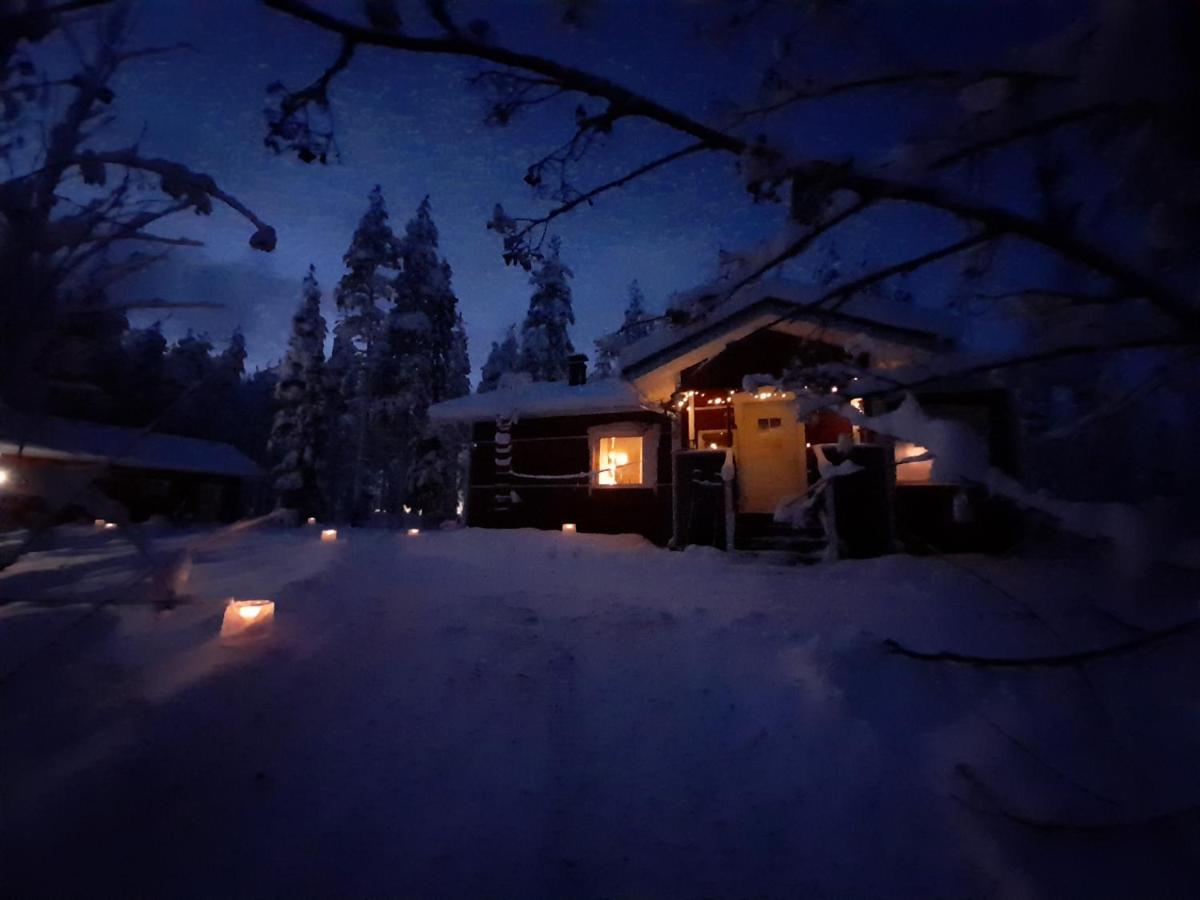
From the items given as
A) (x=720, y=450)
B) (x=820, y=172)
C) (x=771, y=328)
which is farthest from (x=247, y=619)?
(x=720, y=450)

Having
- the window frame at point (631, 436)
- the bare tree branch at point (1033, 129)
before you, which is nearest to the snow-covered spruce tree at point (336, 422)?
the window frame at point (631, 436)

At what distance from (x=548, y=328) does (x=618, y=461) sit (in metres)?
18.6

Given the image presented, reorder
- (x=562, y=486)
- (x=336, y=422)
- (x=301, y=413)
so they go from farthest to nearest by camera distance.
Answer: (x=336, y=422), (x=301, y=413), (x=562, y=486)

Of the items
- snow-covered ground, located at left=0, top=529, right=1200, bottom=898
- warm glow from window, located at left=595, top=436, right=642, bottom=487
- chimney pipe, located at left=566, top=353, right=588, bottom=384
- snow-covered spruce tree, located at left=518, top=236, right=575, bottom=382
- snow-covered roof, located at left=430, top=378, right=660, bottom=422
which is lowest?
snow-covered ground, located at left=0, top=529, right=1200, bottom=898

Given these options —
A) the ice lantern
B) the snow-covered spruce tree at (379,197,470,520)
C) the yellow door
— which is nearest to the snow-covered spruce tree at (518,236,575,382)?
the snow-covered spruce tree at (379,197,470,520)

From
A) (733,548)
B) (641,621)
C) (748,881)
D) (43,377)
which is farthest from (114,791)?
(733,548)

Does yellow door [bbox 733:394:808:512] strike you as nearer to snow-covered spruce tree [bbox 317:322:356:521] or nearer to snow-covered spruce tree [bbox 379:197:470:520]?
snow-covered spruce tree [bbox 379:197:470:520]

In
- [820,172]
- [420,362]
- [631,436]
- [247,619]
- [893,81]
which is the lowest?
[247,619]

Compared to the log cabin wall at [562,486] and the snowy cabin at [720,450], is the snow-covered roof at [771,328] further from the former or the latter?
the log cabin wall at [562,486]

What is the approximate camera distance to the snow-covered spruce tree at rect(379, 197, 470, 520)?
2748cm

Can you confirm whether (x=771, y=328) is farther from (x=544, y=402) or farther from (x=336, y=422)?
(x=336, y=422)

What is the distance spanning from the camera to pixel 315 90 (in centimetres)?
212

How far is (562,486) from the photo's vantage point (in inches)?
577

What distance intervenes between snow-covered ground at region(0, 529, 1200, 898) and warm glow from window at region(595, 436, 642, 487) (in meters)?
9.04
